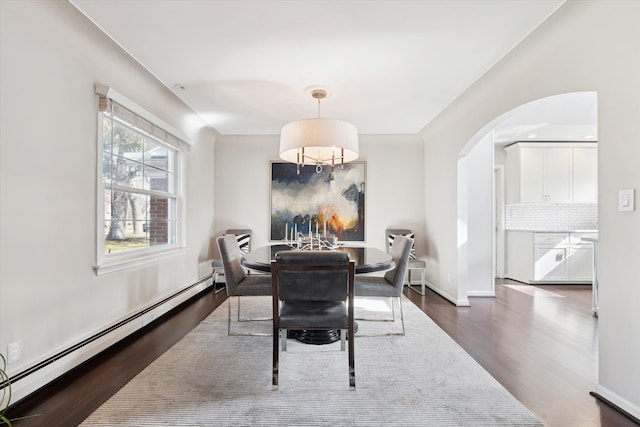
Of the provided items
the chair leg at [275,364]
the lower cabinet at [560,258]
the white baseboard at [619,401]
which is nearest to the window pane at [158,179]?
the chair leg at [275,364]

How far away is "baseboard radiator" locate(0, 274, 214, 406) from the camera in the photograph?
1825 millimetres

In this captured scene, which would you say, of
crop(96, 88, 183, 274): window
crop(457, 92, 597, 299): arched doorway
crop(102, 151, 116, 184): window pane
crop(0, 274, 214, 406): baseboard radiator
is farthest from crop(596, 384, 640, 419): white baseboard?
crop(102, 151, 116, 184): window pane

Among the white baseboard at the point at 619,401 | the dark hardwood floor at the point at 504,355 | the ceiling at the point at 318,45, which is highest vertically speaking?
the ceiling at the point at 318,45

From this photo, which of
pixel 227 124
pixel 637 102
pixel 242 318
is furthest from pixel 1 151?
pixel 637 102

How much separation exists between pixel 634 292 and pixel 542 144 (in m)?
4.41

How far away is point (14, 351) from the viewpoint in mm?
1789

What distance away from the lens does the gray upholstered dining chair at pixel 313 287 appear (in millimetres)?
1885

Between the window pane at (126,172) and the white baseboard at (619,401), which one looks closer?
the white baseboard at (619,401)

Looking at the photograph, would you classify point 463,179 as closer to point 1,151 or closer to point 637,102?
point 637,102

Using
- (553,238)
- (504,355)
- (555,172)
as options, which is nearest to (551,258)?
(553,238)

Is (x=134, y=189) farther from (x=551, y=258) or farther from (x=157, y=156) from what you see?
(x=551, y=258)

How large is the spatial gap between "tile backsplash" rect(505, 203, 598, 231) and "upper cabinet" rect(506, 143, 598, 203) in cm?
26

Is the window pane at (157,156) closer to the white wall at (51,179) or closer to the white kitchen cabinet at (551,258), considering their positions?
the white wall at (51,179)

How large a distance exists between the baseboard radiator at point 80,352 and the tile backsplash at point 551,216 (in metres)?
5.56
